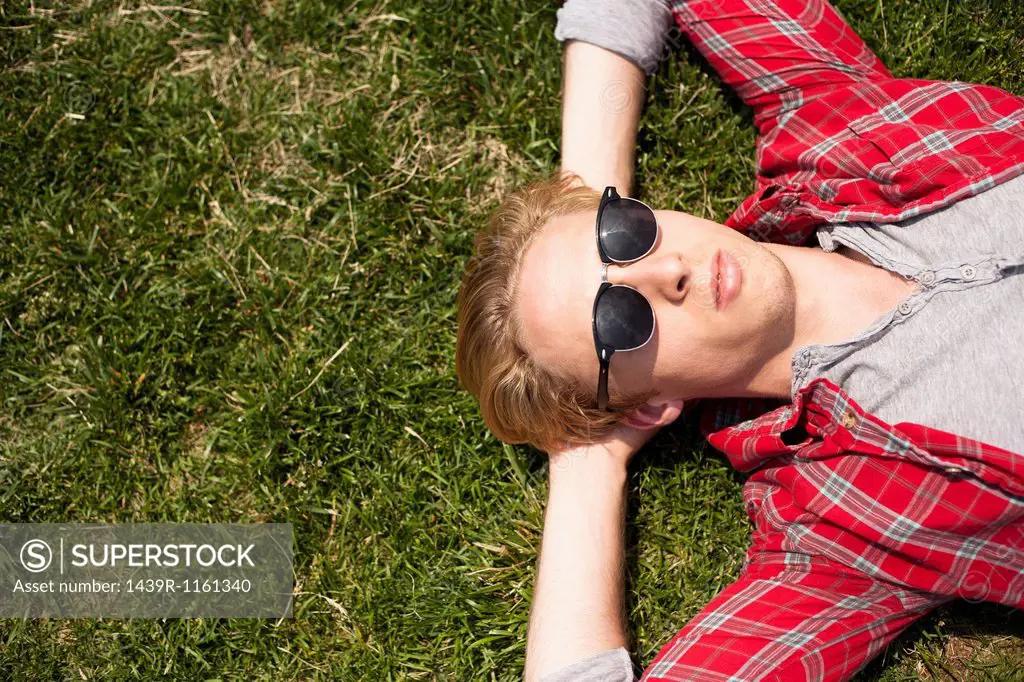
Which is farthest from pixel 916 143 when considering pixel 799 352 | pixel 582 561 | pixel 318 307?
pixel 318 307

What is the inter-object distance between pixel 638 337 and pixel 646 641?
160cm

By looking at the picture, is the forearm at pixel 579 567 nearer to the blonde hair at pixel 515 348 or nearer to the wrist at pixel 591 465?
the wrist at pixel 591 465

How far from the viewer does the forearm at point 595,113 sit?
3338 millimetres

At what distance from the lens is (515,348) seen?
9.83ft

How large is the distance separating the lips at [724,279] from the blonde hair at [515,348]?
1.85 feet

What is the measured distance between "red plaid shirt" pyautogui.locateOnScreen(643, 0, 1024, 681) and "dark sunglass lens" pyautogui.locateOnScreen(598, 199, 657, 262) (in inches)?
27.7

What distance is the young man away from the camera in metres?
2.65

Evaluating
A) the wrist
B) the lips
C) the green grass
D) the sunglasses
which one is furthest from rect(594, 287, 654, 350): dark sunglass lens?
the green grass

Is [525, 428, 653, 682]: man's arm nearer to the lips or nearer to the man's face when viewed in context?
the man's face

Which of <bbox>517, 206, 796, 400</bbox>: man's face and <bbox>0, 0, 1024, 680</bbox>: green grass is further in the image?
<bbox>0, 0, 1024, 680</bbox>: green grass

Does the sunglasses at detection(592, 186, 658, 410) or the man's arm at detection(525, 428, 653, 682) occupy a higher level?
the sunglasses at detection(592, 186, 658, 410)

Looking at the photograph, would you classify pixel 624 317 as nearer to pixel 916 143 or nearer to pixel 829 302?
pixel 829 302

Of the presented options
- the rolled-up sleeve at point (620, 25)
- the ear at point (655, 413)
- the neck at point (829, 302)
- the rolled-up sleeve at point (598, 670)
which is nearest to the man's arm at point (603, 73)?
the rolled-up sleeve at point (620, 25)

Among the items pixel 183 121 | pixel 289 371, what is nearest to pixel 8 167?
pixel 183 121
